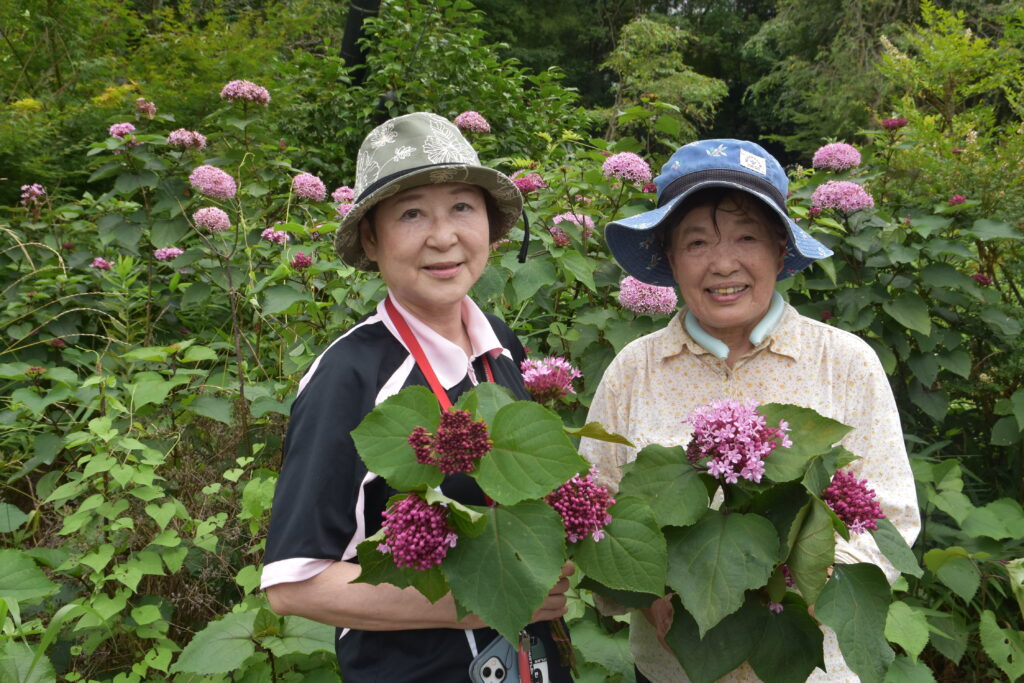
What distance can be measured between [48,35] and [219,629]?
19.7 ft

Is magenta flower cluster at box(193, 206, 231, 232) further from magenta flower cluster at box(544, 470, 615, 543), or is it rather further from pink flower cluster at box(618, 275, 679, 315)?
magenta flower cluster at box(544, 470, 615, 543)

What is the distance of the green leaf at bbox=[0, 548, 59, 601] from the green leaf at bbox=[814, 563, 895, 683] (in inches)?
70.0

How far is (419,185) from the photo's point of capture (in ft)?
4.60

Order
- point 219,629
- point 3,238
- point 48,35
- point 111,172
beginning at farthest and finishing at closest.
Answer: point 48,35 < point 3,238 < point 111,172 < point 219,629

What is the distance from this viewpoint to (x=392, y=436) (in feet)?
3.26

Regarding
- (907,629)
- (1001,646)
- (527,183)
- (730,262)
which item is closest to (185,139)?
(527,183)

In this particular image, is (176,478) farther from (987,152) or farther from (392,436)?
(987,152)

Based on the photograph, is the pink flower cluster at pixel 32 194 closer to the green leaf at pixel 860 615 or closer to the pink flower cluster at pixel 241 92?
the pink flower cluster at pixel 241 92

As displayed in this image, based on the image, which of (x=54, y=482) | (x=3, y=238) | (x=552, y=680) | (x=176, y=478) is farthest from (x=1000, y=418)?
(x=3, y=238)

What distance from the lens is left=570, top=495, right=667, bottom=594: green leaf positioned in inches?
40.5

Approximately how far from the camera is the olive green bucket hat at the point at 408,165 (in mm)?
1374

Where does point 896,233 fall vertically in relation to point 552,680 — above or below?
above

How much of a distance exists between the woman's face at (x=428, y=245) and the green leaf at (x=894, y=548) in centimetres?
83

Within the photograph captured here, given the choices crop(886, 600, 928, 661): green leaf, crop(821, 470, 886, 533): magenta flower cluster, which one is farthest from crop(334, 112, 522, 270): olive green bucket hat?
crop(886, 600, 928, 661): green leaf
